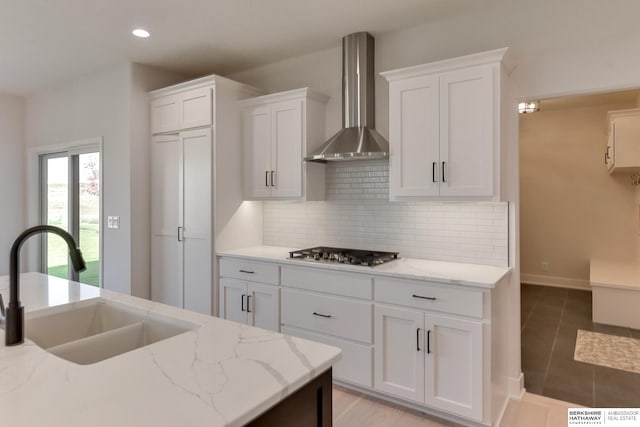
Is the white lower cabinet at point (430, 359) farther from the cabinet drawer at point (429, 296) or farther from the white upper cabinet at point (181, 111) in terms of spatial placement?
the white upper cabinet at point (181, 111)

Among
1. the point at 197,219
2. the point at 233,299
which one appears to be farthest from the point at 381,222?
the point at 197,219

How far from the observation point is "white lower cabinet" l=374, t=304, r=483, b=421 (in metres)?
2.28

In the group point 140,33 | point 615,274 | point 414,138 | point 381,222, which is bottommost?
point 615,274

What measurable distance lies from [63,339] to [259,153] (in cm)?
216

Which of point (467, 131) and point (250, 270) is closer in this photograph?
point (467, 131)

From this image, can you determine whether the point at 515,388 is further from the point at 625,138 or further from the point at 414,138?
the point at 625,138

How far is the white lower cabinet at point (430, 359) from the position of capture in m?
2.28

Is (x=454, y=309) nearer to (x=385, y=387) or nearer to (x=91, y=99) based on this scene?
(x=385, y=387)

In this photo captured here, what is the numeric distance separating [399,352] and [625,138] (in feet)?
13.1

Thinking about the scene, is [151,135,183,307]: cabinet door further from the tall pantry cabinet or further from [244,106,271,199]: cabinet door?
[244,106,271,199]: cabinet door

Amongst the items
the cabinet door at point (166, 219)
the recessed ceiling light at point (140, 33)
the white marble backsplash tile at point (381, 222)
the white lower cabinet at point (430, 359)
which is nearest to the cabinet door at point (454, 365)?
the white lower cabinet at point (430, 359)

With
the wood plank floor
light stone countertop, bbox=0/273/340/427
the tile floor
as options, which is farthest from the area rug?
light stone countertop, bbox=0/273/340/427

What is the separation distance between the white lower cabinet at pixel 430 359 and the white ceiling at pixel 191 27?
2.10 meters

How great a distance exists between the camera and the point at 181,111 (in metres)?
3.60
